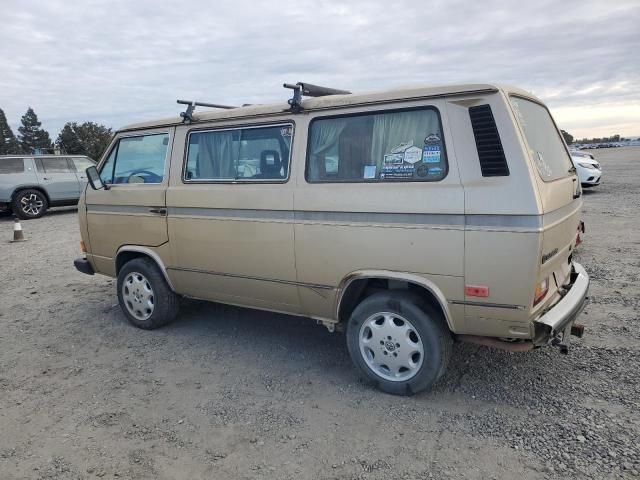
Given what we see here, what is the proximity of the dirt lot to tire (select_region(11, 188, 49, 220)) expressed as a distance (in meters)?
10.2

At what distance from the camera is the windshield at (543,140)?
3.37 metres

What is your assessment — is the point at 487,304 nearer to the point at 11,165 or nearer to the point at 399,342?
the point at 399,342

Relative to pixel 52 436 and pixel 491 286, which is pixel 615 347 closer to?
pixel 491 286

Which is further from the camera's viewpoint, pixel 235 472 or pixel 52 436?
pixel 52 436

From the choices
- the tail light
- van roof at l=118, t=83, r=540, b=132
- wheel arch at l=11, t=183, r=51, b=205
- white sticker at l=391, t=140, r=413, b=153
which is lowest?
the tail light

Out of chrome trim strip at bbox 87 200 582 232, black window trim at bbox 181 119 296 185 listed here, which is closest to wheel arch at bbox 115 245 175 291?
chrome trim strip at bbox 87 200 582 232

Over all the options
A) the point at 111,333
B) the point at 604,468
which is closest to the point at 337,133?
the point at 604,468

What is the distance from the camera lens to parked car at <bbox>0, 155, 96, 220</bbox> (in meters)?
14.2

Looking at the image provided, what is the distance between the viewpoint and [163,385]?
4.05m

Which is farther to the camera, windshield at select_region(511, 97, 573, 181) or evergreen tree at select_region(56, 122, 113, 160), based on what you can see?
evergreen tree at select_region(56, 122, 113, 160)

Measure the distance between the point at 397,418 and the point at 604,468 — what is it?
4.00ft

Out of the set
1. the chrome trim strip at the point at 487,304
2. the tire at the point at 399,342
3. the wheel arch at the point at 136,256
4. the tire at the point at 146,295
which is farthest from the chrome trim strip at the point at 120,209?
the chrome trim strip at the point at 487,304

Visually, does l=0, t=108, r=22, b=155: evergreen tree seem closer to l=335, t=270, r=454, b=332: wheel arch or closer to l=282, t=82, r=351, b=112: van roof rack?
l=282, t=82, r=351, b=112: van roof rack

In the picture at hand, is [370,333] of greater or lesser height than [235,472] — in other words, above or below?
above
